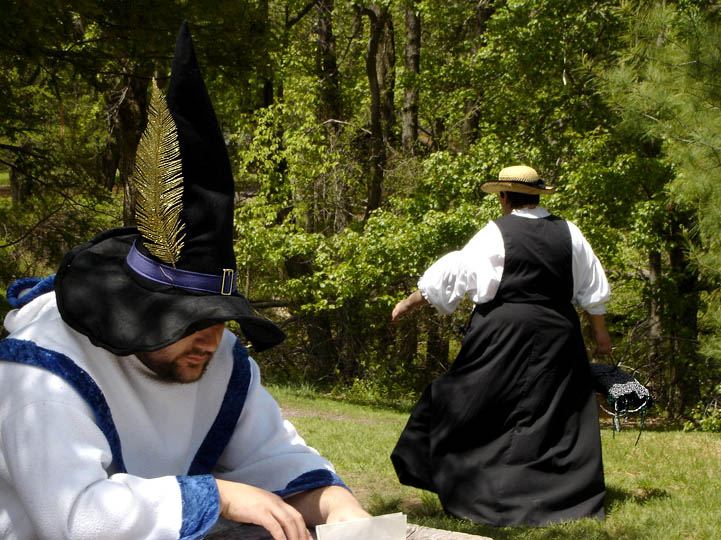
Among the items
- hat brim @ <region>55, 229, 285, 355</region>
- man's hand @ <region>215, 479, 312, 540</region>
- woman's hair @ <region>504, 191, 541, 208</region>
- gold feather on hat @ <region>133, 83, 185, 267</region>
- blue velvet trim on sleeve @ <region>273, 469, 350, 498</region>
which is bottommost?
blue velvet trim on sleeve @ <region>273, 469, 350, 498</region>

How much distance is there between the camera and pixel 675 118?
960 centimetres

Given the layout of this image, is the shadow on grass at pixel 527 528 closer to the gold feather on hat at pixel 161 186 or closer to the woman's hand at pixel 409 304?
the woman's hand at pixel 409 304

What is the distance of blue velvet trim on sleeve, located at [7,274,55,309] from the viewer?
2070mm

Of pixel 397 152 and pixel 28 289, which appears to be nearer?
pixel 28 289

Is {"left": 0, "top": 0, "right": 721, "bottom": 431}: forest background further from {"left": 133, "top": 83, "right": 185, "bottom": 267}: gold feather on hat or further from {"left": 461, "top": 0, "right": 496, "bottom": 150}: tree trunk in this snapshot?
{"left": 133, "top": 83, "right": 185, "bottom": 267}: gold feather on hat

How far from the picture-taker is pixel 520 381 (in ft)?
17.7

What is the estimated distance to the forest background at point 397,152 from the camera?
7.98 m

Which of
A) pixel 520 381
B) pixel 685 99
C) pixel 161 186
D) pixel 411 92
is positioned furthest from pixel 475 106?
pixel 161 186

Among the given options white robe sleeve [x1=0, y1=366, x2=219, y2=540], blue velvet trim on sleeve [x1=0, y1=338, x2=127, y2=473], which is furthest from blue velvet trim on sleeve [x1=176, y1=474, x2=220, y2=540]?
blue velvet trim on sleeve [x1=0, y1=338, x2=127, y2=473]

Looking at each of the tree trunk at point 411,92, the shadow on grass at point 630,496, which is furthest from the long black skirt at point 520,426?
the tree trunk at point 411,92

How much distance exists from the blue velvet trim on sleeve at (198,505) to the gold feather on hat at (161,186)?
44 centimetres

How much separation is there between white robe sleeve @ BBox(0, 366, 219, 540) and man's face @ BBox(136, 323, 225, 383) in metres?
0.21

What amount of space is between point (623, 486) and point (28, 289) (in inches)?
194

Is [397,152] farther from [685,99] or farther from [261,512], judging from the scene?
[261,512]
